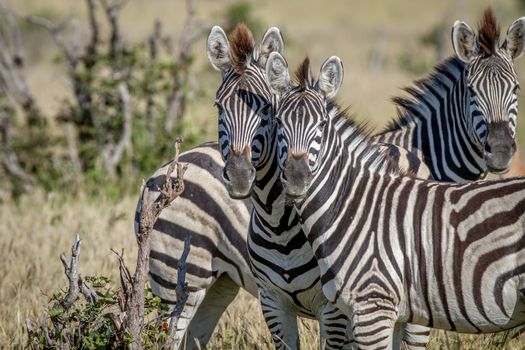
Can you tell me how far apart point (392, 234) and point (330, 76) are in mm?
1042

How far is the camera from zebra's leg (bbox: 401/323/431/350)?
5.74 meters

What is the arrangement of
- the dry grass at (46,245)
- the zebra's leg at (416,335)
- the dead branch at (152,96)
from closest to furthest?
the zebra's leg at (416,335) → the dry grass at (46,245) → the dead branch at (152,96)

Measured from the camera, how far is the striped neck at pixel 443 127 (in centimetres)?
653

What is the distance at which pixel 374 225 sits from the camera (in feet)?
16.1

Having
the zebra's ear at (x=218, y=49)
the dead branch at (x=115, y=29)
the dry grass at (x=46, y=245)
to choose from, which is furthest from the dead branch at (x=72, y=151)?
the zebra's ear at (x=218, y=49)

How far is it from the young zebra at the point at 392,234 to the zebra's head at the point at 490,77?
45.8 inches

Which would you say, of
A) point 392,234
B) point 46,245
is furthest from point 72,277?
point 46,245

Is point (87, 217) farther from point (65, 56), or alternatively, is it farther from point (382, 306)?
point (382, 306)

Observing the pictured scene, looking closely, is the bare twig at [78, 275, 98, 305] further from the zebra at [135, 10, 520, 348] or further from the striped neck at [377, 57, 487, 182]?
the striped neck at [377, 57, 487, 182]

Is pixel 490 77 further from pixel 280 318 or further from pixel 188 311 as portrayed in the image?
pixel 188 311

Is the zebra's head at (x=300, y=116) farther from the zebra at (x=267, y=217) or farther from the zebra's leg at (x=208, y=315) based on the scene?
the zebra's leg at (x=208, y=315)

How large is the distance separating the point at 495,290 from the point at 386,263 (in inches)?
24.1

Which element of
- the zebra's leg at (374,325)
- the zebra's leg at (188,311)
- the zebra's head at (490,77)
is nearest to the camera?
the zebra's leg at (374,325)

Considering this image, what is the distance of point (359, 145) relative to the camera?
527 centimetres
